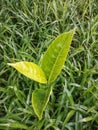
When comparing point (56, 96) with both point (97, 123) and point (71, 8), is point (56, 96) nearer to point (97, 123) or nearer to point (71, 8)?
point (97, 123)

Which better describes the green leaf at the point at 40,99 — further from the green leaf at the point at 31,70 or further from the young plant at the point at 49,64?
the green leaf at the point at 31,70

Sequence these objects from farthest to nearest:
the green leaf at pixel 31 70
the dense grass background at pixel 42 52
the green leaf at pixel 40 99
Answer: the dense grass background at pixel 42 52 < the green leaf at pixel 40 99 < the green leaf at pixel 31 70

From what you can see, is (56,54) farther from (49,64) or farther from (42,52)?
(42,52)

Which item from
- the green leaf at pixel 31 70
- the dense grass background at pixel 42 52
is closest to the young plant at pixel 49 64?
the green leaf at pixel 31 70

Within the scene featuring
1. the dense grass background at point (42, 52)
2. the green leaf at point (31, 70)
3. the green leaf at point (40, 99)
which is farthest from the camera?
the dense grass background at point (42, 52)

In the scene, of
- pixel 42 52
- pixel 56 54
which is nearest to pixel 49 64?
pixel 56 54

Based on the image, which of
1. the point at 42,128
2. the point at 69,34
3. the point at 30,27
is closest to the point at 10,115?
the point at 42,128

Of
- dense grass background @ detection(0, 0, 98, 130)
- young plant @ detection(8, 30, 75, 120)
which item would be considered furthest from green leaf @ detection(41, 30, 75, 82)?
dense grass background @ detection(0, 0, 98, 130)
